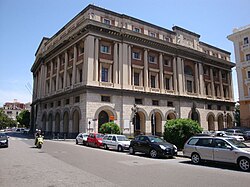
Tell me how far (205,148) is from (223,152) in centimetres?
105

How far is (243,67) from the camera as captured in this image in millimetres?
38844

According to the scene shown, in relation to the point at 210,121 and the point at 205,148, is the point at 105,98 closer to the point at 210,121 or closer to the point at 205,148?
the point at 205,148

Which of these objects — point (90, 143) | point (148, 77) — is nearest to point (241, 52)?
point (148, 77)

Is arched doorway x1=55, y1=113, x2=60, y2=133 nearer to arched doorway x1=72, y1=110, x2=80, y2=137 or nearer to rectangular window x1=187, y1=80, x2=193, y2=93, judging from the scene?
arched doorway x1=72, y1=110, x2=80, y2=137

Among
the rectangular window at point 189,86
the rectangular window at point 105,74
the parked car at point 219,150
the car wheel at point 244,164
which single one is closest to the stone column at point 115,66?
the rectangular window at point 105,74

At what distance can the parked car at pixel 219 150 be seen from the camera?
10.4 metres

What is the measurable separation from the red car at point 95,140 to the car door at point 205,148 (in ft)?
39.0

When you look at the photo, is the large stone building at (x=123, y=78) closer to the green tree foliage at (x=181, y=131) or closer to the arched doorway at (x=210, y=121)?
the arched doorway at (x=210, y=121)

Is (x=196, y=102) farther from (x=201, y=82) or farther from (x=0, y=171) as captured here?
(x=0, y=171)

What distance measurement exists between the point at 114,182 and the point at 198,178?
11.1 ft

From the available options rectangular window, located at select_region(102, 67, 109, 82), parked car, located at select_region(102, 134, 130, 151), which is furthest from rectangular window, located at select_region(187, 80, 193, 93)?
parked car, located at select_region(102, 134, 130, 151)

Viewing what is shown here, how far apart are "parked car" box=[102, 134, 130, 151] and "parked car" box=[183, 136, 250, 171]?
711cm

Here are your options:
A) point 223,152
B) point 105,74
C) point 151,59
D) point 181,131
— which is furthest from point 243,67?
point 223,152

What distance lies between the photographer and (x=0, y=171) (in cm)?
945
